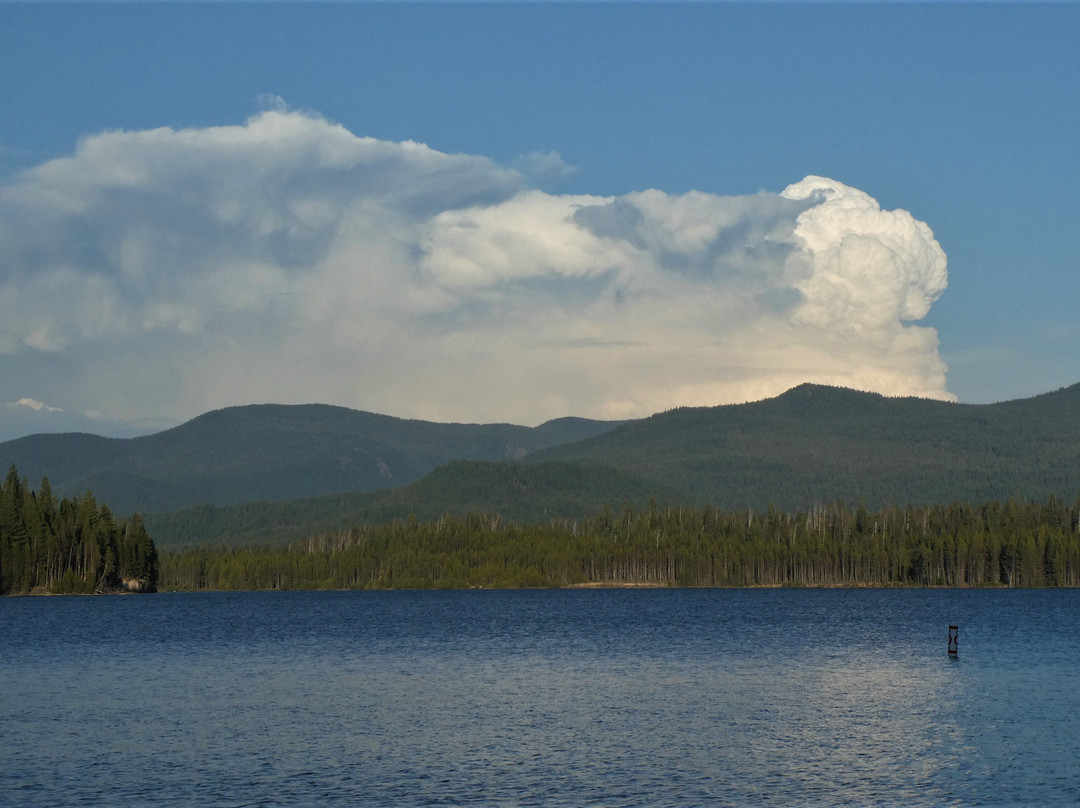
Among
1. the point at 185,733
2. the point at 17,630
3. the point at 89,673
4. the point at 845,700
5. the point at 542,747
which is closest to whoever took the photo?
the point at 542,747

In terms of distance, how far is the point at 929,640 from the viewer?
11794 centimetres

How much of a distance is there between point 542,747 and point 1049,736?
2459cm

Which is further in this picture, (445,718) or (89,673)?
(89,673)

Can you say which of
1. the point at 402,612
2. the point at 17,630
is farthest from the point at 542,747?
the point at 402,612

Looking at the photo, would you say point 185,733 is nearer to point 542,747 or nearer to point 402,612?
point 542,747

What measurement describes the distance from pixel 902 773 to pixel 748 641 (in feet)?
216

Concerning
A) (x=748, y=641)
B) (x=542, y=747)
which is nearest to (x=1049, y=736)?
(x=542, y=747)

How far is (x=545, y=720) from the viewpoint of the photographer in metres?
64.9

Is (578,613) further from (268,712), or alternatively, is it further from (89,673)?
(268,712)

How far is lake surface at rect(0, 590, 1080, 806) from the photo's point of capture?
159 feet

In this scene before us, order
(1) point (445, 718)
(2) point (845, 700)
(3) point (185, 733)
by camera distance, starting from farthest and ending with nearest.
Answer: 1. (2) point (845, 700)
2. (1) point (445, 718)
3. (3) point (185, 733)

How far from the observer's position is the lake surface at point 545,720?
48.4 m

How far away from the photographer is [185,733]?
6184 cm

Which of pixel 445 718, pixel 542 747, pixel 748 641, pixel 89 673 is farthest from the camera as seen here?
pixel 748 641
